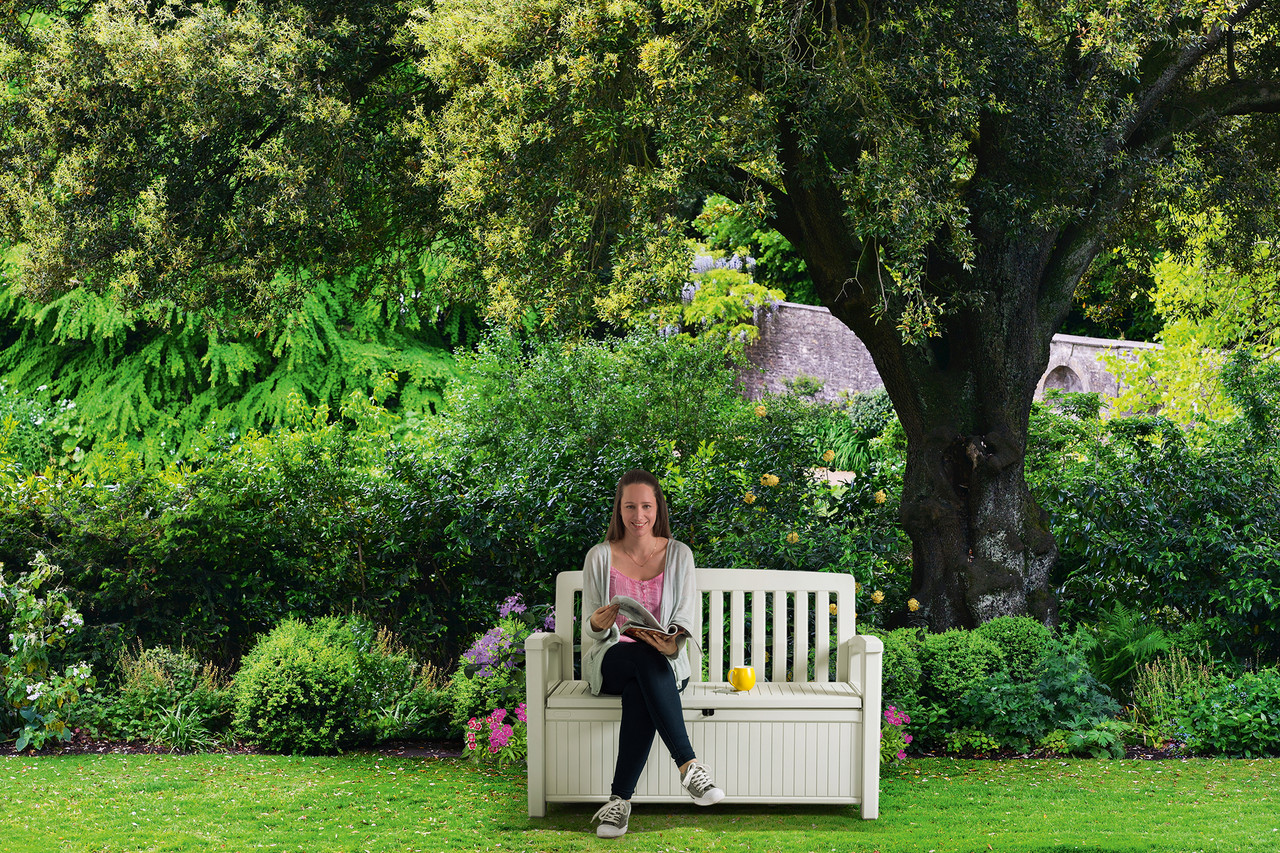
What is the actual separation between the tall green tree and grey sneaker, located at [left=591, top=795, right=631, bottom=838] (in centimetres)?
290

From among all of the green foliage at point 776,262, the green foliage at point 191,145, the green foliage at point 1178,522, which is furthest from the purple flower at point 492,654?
the green foliage at point 776,262

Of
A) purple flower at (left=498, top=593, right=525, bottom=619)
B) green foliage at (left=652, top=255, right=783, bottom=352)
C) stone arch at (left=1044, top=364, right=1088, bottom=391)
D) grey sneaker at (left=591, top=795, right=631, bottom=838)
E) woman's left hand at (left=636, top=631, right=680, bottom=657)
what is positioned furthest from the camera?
stone arch at (left=1044, top=364, right=1088, bottom=391)


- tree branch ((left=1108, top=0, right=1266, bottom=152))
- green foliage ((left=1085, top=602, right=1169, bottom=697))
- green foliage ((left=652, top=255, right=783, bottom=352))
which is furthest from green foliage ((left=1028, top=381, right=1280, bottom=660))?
green foliage ((left=652, top=255, right=783, bottom=352))

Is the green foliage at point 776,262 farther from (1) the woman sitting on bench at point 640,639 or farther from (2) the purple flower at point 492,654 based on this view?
(1) the woman sitting on bench at point 640,639

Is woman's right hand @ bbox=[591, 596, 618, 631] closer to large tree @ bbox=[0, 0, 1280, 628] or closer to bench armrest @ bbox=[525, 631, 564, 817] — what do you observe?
bench armrest @ bbox=[525, 631, 564, 817]

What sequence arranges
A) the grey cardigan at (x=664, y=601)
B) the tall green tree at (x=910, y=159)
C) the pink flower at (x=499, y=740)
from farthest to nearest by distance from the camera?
the pink flower at (x=499, y=740) → the tall green tree at (x=910, y=159) → the grey cardigan at (x=664, y=601)

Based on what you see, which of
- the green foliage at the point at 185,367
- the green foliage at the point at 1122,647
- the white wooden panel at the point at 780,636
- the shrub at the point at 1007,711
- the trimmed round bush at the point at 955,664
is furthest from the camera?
the green foliage at the point at 185,367

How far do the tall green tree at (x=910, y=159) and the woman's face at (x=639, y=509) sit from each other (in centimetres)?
172

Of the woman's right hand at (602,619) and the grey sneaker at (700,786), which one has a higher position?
the woman's right hand at (602,619)

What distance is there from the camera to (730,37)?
19.1 feet

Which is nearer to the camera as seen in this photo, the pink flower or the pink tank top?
the pink tank top

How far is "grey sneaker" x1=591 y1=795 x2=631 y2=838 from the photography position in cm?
461

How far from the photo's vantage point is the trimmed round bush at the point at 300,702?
6.41 metres

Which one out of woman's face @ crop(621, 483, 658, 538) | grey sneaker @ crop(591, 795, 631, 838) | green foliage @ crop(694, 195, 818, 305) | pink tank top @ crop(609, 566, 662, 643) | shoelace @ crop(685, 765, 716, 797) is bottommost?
grey sneaker @ crop(591, 795, 631, 838)
